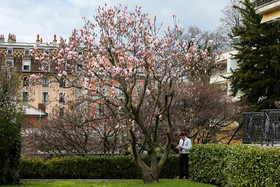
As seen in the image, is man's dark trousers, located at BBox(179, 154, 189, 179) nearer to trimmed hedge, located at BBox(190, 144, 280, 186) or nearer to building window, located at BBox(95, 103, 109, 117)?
trimmed hedge, located at BBox(190, 144, 280, 186)

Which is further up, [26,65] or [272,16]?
[26,65]

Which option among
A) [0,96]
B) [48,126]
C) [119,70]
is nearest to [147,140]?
[119,70]

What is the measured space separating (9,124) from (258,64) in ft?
77.0

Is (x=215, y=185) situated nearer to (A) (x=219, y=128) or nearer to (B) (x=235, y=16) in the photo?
(A) (x=219, y=128)

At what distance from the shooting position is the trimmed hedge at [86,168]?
19.9 meters

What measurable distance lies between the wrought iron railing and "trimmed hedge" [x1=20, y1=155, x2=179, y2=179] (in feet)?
15.4

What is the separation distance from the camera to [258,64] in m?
34.2

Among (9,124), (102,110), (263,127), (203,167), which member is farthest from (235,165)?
(102,110)

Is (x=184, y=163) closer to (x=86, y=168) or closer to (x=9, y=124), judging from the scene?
(x=86, y=168)

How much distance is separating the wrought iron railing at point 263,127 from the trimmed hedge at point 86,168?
468 centimetres

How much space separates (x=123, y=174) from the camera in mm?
20656

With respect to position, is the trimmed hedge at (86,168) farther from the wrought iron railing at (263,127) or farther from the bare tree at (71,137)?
the wrought iron railing at (263,127)

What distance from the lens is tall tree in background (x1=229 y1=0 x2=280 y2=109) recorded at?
3319cm

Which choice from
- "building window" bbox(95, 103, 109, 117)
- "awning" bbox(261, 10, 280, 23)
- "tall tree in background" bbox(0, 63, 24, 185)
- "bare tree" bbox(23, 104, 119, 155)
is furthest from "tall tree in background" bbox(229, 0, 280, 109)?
"tall tree in background" bbox(0, 63, 24, 185)
